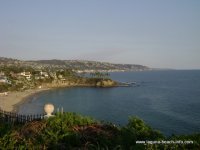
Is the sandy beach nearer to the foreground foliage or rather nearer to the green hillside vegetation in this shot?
the green hillside vegetation

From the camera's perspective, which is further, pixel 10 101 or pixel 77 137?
pixel 10 101

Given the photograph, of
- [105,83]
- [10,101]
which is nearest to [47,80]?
[105,83]

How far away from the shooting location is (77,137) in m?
8.91

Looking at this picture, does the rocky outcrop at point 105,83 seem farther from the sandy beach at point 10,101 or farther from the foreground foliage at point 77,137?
the foreground foliage at point 77,137

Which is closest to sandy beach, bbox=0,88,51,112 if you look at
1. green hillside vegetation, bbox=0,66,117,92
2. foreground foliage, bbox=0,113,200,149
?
green hillside vegetation, bbox=0,66,117,92

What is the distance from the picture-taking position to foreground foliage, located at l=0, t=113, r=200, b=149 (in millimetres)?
7625

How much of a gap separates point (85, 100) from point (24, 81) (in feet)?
131

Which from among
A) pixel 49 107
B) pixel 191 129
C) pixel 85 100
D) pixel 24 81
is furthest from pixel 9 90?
pixel 49 107

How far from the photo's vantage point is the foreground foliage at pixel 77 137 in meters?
7.62

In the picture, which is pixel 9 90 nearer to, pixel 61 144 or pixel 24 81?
pixel 24 81

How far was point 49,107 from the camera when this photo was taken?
1545 cm

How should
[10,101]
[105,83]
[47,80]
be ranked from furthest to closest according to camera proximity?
[105,83] → [47,80] → [10,101]

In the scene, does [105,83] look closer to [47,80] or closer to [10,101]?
[47,80]

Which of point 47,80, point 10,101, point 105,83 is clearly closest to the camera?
point 10,101
